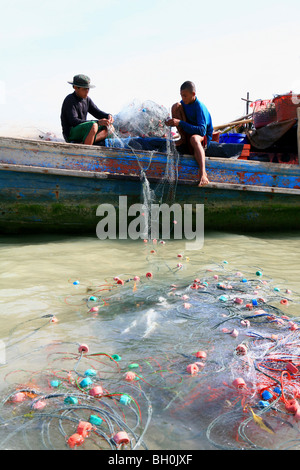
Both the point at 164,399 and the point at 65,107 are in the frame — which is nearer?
the point at 164,399

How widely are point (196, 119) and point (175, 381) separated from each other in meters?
4.82

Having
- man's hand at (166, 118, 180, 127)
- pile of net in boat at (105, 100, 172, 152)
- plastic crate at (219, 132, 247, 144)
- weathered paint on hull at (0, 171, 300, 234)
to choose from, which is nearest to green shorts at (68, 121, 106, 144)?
pile of net in boat at (105, 100, 172, 152)

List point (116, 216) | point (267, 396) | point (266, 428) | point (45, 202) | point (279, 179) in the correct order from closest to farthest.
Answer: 1. point (266, 428)
2. point (267, 396)
3. point (45, 202)
4. point (116, 216)
5. point (279, 179)

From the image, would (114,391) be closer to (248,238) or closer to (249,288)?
(249,288)

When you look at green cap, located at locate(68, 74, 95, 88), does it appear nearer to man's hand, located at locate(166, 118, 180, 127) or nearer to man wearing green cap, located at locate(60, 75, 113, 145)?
man wearing green cap, located at locate(60, 75, 113, 145)

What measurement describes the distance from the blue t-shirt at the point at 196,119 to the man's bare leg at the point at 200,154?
0.36ft

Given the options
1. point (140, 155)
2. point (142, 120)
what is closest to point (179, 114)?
point (142, 120)

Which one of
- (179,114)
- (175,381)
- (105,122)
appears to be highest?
(179,114)

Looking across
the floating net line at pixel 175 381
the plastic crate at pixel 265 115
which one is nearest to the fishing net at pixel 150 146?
the plastic crate at pixel 265 115

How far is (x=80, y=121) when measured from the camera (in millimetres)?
5875

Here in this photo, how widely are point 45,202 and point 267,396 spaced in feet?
14.7

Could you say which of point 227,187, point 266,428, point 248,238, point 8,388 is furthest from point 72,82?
point 266,428

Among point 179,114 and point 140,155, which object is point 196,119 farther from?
point 140,155

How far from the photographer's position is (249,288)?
3689mm
